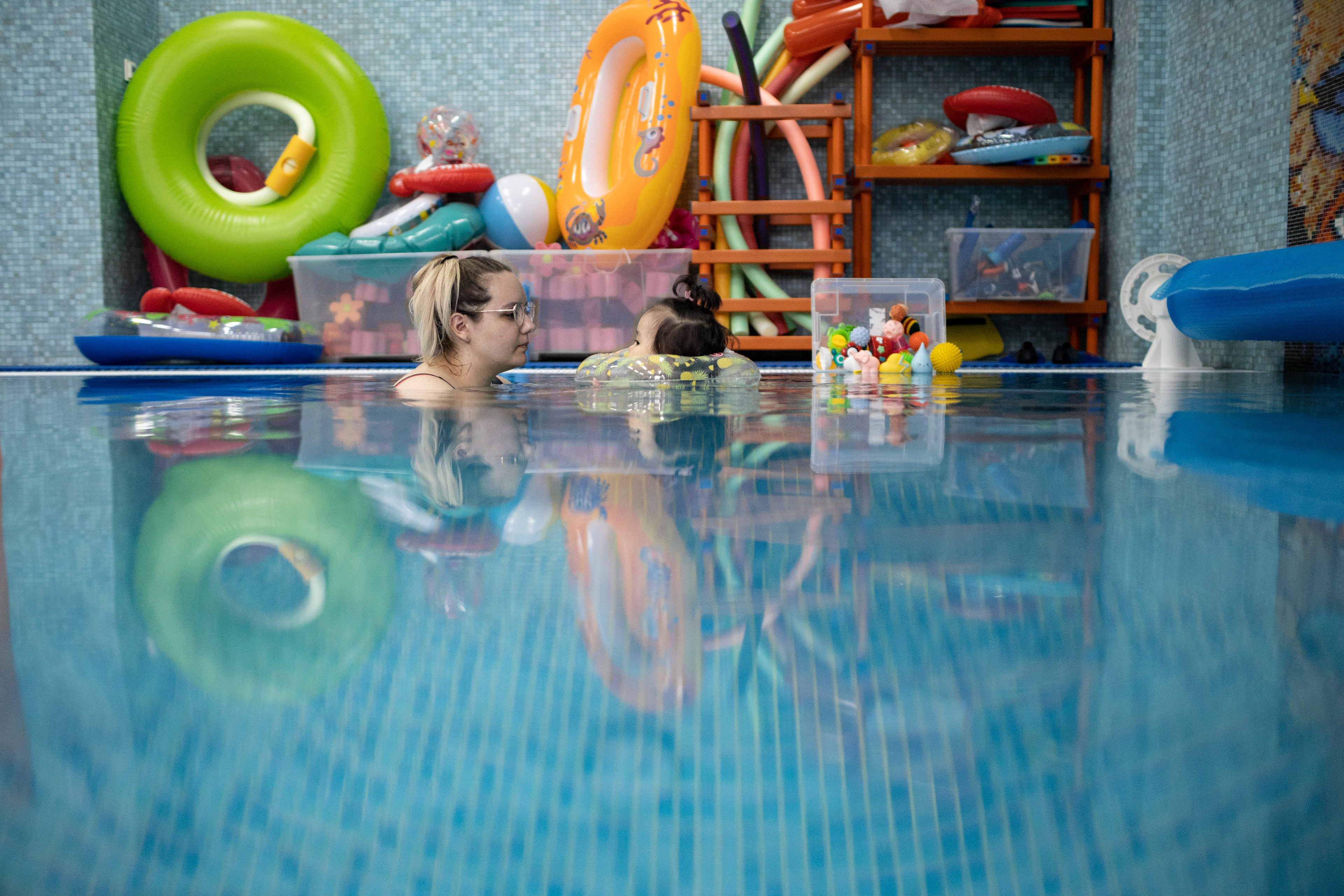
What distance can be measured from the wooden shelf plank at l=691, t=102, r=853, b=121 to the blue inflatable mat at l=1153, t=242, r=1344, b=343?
175cm

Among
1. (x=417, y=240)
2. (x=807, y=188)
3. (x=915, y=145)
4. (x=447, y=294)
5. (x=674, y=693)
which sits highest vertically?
(x=915, y=145)

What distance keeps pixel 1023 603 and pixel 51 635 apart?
40cm

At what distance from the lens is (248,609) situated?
1.36 ft

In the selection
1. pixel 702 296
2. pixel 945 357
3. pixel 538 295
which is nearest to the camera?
pixel 702 296

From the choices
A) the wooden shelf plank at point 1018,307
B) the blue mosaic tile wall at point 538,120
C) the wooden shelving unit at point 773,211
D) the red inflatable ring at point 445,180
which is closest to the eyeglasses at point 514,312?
the wooden shelving unit at point 773,211

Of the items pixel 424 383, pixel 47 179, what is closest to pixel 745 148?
pixel 424 383

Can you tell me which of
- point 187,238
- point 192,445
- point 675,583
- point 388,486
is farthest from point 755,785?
point 187,238

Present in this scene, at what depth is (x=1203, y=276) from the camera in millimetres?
3086

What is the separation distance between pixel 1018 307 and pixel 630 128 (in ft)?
6.51

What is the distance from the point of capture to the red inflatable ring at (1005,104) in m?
4.29

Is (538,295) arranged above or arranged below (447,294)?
above

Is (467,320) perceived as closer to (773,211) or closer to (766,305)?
(766,305)

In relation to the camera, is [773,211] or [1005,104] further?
[773,211]

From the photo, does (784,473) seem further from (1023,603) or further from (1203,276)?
(1203,276)
